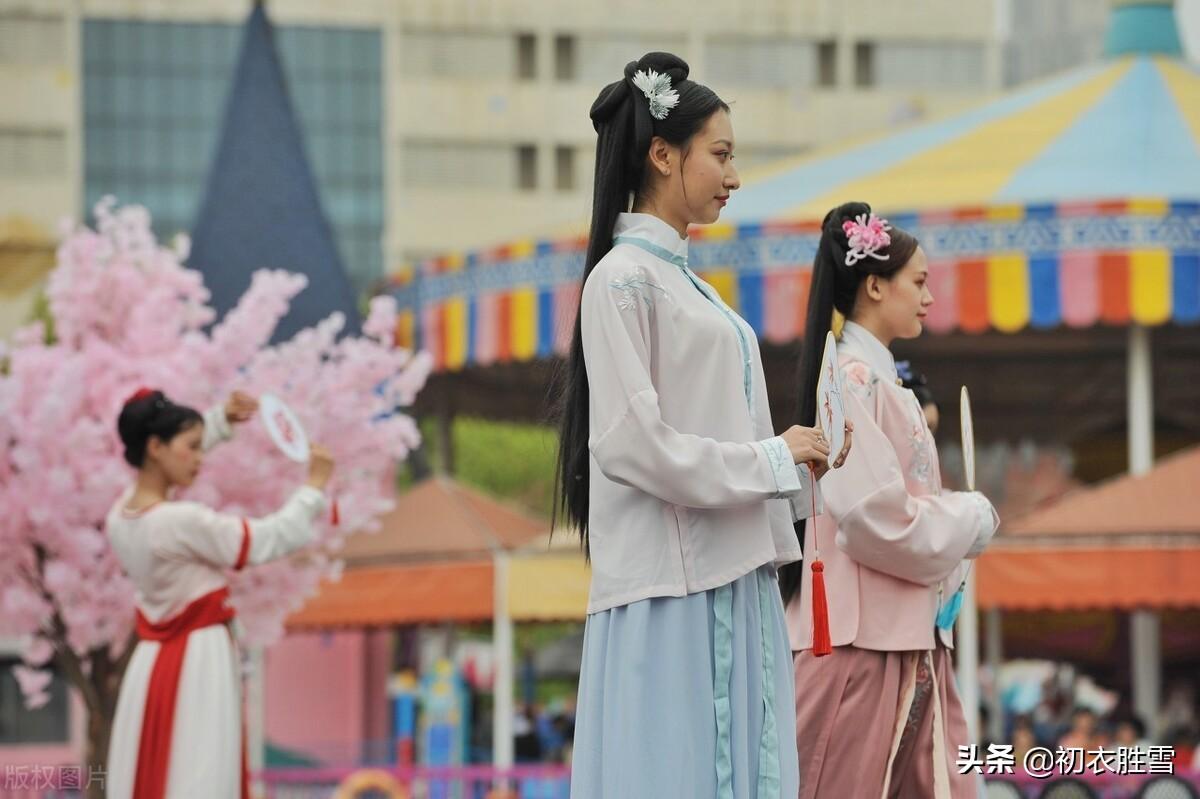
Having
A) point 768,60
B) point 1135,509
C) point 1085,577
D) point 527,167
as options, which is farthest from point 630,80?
point 768,60

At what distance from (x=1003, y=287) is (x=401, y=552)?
14.8ft

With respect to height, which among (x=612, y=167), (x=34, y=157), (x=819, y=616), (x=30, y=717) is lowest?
(x=30, y=717)

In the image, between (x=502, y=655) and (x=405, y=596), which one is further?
(x=502, y=655)

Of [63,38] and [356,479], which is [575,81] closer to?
[63,38]

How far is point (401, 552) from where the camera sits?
1620cm

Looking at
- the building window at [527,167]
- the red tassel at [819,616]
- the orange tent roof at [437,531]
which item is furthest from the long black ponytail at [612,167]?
the building window at [527,167]

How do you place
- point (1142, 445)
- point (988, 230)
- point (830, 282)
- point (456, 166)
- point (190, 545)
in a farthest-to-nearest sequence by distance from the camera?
point (456, 166)
point (1142, 445)
point (988, 230)
point (190, 545)
point (830, 282)

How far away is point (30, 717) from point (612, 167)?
28.1m

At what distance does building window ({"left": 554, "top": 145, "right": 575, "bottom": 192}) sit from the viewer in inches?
2069

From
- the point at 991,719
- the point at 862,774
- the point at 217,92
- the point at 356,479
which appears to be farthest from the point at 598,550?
the point at 217,92

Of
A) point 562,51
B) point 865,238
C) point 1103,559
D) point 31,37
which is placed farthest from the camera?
point 562,51

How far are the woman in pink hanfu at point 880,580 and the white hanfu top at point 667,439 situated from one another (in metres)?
0.93

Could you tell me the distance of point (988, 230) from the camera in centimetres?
1644

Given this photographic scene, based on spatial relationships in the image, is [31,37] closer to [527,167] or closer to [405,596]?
[527,167]
